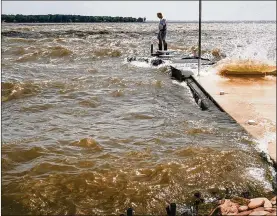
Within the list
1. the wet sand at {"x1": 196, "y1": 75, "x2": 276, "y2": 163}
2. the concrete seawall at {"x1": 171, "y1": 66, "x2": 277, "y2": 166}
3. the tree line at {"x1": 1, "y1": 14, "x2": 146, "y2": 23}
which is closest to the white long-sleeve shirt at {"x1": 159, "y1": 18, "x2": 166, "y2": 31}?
the concrete seawall at {"x1": 171, "y1": 66, "x2": 277, "y2": 166}

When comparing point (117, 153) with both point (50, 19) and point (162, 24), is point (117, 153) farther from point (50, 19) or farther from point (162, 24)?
point (50, 19)

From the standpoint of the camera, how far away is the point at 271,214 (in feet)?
9.40

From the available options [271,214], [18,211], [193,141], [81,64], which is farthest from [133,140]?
[81,64]

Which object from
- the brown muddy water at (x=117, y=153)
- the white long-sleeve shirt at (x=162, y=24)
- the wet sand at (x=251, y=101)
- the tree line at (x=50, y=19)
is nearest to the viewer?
the brown muddy water at (x=117, y=153)

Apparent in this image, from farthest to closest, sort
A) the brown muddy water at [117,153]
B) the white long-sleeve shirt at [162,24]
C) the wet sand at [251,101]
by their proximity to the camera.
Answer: the white long-sleeve shirt at [162,24] → the wet sand at [251,101] → the brown muddy water at [117,153]

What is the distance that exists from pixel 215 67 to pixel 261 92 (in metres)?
3.86

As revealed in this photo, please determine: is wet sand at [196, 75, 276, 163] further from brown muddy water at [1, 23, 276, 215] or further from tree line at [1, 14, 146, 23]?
tree line at [1, 14, 146, 23]

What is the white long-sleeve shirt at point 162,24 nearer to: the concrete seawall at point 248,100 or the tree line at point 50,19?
the concrete seawall at point 248,100

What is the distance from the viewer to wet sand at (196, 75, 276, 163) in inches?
210

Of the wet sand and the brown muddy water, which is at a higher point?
the wet sand

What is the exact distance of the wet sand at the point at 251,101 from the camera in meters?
5.34

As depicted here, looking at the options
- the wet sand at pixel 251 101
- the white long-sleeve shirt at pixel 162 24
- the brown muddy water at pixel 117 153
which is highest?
the white long-sleeve shirt at pixel 162 24

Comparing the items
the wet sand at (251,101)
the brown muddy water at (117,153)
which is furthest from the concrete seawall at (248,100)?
the brown muddy water at (117,153)

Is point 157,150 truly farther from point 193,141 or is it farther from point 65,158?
point 65,158
